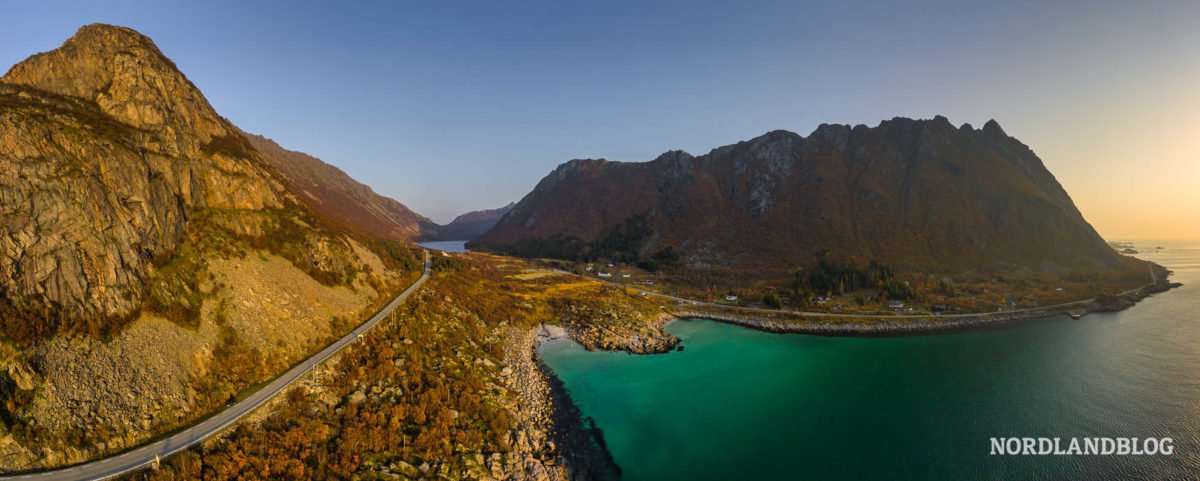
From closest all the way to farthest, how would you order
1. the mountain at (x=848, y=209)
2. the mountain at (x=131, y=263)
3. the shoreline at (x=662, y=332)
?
the mountain at (x=131, y=263) < the shoreline at (x=662, y=332) < the mountain at (x=848, y=209)

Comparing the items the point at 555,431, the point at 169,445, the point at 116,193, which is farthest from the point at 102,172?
the point at 555,431

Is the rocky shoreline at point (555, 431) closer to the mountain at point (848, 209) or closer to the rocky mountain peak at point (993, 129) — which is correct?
the mountain at point (848, 209)

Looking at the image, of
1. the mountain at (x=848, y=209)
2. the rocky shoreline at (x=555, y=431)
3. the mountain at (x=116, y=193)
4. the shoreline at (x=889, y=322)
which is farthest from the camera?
the mountain at (x=848, y=209)

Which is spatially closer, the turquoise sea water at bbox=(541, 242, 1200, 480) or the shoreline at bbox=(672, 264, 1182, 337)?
the turquoise sea water at bbox=(541, 242, 1200, 480)

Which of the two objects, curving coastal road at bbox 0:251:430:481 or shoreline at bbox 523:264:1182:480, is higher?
curving coastal road at bbox 0:251:430:481

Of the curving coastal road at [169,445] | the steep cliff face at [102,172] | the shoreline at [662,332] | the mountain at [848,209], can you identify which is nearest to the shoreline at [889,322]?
the shoreline at [662,332]

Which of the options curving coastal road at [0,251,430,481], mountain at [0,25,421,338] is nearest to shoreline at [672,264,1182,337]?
curving coastal road at [0,251,430,481]

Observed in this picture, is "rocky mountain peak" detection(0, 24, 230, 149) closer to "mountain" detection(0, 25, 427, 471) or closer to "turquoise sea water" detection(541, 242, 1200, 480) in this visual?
"mountain" detection(0, 25, 427, 471)

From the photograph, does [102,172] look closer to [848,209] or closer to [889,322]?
[889,322]
